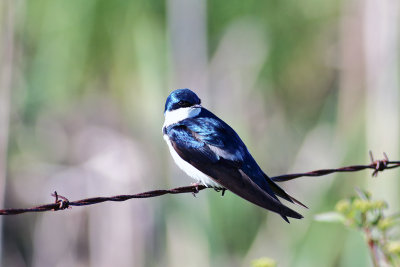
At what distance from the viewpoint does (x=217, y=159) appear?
2.41 metres

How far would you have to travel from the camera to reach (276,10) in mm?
5301

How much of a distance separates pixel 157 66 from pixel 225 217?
54.3 inches

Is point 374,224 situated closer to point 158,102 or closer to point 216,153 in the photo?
point 216,153

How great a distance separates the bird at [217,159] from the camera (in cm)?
230

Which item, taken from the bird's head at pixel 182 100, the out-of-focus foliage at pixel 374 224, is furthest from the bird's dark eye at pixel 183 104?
the out-of-focus foliage at pixel 374 224

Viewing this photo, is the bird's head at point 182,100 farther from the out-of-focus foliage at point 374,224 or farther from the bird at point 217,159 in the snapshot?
the out-of-focus foliage at point 374,224

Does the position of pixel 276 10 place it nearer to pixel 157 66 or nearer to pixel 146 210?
pixel 157 66

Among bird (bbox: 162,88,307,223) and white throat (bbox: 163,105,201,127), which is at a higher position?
white throat (bbox: 163,105,201,127)

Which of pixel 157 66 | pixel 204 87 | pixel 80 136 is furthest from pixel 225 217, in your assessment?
pixel 80 136

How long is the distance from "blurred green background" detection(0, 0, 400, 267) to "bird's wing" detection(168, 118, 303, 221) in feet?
5.26

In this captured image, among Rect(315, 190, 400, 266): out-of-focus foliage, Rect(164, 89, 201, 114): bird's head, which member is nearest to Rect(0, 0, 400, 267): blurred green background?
Rect(164, 89, 201, 114): bird's head

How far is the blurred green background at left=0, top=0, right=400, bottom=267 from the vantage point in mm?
4363

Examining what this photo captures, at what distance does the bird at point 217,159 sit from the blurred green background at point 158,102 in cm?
159

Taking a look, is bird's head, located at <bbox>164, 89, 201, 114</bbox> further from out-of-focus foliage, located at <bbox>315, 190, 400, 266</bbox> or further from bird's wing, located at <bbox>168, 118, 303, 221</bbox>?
out-of-focus foliage, located at <bbox>315, 190, 400, 266</bbox>
